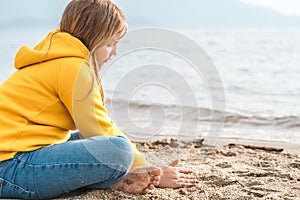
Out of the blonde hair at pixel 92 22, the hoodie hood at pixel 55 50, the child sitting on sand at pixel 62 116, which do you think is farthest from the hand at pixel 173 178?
the hoodie hood at pixel 55 50

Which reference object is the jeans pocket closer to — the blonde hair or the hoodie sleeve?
the hoodie sleeve

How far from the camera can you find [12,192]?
229 centimetres

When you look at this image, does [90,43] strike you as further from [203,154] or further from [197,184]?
[203,154]

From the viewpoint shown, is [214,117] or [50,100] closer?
[50,100]

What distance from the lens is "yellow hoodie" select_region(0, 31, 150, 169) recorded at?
2234mm

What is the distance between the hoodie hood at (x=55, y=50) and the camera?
7.55ft

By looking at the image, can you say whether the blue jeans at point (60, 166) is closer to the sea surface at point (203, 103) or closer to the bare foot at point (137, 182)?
the bare foot at point (137, 182)

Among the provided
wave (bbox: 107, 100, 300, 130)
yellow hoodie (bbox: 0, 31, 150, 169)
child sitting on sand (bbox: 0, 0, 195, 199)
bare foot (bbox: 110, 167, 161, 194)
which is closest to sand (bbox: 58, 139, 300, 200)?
bare foot (bbox: 110, 167, 161, 194)

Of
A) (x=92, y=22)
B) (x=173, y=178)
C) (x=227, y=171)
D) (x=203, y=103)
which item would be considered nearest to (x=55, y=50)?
(x=92, y=22)

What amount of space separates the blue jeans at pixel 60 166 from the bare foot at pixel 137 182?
7.1 inches

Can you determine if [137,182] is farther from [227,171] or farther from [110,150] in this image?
[227,171]

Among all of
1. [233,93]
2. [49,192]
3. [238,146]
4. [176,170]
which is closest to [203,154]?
[238,146]

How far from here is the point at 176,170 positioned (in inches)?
109

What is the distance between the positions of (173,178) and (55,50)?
105 cm
